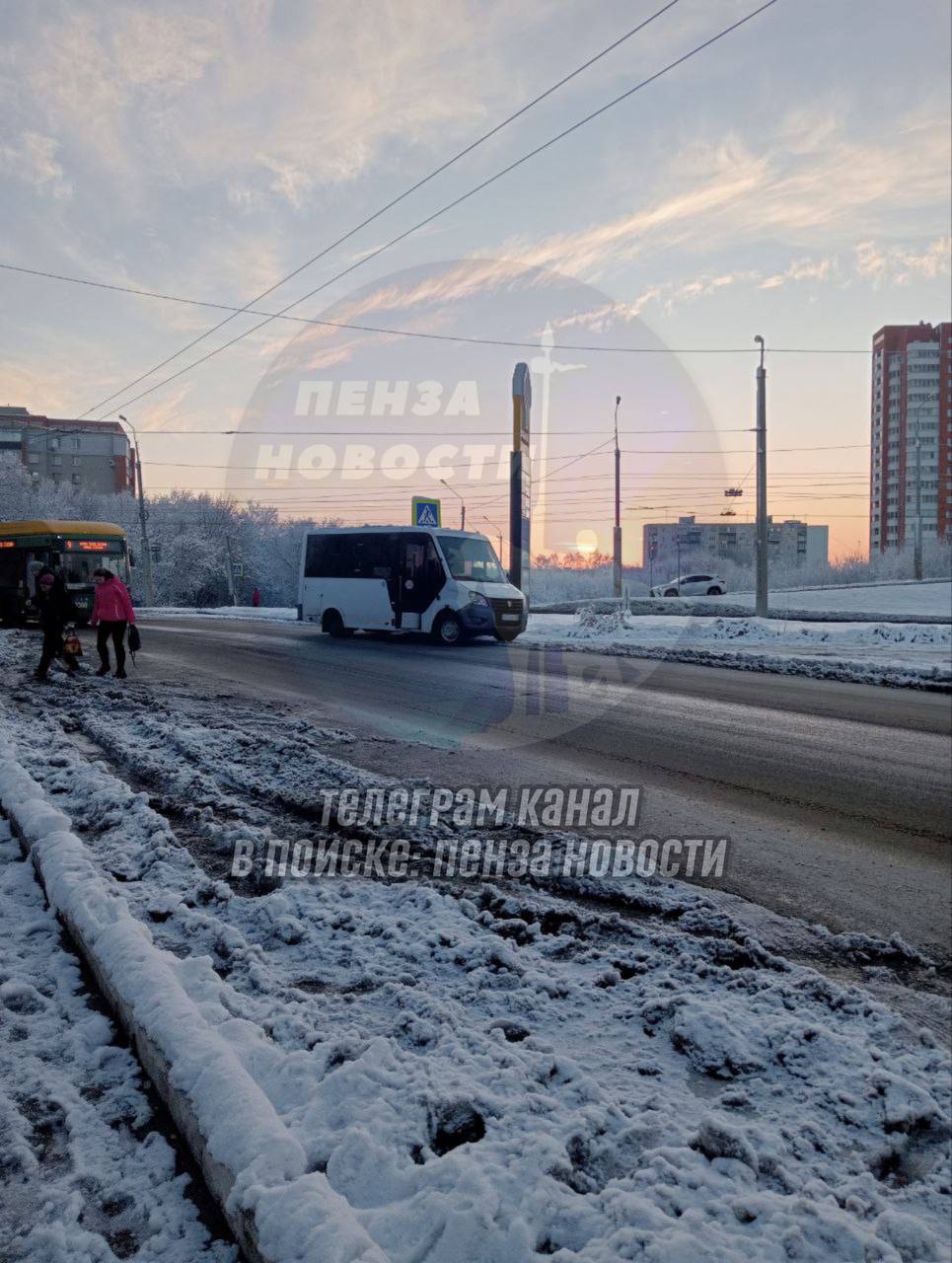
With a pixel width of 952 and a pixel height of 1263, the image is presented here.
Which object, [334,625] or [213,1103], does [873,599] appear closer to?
[334,625]

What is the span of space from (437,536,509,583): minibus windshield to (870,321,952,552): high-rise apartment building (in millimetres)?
84984

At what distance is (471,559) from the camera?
1914cm

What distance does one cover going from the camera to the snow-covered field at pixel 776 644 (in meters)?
13.8

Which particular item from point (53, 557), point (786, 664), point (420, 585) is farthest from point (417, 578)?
point (53, 557)

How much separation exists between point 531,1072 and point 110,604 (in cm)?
1151

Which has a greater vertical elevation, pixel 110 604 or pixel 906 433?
pixel 906 433

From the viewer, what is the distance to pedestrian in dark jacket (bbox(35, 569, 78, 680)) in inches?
480

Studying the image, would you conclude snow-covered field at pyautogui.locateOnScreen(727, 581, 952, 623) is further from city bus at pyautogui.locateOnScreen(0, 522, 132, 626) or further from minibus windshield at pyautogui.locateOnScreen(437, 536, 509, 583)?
city bus at pyautogui.locateOnScreen(0, 522, 132, 626)

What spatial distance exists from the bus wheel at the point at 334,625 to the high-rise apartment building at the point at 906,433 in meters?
86.3

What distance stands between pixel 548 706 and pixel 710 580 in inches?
1773

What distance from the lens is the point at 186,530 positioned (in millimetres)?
73375

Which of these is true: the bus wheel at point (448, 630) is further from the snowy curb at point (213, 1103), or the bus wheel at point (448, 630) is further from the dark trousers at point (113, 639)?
the snowy curb at point (213, 1103)

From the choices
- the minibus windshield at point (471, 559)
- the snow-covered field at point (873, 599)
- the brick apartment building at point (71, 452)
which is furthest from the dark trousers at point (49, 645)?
the brick apartment building at point (71, 452)

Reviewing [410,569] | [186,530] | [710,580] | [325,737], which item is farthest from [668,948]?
[186,530]
